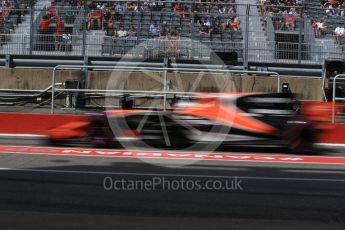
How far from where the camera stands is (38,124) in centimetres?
1612

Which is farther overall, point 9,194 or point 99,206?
point 9,194

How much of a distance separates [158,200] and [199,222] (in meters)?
1.72

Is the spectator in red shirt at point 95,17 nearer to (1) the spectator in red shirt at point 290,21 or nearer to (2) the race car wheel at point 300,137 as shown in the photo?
(1) the spectator in red shirt at point 290,21

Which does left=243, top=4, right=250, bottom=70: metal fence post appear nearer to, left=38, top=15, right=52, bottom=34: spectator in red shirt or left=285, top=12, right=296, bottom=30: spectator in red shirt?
left=285, top=12, right=296, bottom=30: spectator in red shirt

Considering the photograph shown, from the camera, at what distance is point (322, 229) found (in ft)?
19.7

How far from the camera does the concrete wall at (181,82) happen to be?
19891 millimetres

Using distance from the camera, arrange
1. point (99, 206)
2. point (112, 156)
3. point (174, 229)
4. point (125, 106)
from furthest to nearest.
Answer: point (125, 106) → point (112, 156) → point (99, 206) → point (174, 229)

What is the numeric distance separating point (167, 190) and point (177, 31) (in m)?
13.5

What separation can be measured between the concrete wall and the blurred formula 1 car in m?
6.79

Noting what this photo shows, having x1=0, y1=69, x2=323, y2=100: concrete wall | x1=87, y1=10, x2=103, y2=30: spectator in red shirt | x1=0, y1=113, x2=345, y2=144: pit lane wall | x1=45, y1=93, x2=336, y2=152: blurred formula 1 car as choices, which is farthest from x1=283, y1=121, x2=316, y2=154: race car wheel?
x1=87, y1=10, x2=103, y2=30: spectator in red shirt

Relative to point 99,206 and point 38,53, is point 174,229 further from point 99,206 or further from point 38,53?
point 38,53

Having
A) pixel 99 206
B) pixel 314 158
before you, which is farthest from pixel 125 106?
pixel 99 206

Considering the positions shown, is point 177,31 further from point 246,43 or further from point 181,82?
point 246,43

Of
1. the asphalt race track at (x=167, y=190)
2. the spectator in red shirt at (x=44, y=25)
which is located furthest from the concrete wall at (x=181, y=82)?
the asphalt race track at (x=167, y=190)
